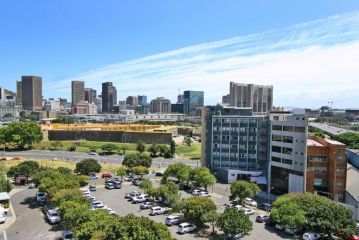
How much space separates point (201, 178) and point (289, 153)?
15.6 m

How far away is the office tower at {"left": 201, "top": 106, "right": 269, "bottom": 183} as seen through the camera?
67312mm

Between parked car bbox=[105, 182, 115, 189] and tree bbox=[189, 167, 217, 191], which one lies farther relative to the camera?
parked car bbox=[105, 182, 115, 189]

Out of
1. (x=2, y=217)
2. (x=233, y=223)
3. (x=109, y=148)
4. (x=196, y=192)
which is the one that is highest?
(x=233, y=223)

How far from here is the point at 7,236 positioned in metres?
37.9

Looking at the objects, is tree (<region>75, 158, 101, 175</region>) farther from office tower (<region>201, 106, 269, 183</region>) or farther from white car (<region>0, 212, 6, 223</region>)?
white car (<region>0, 212, 6, 223</region>)

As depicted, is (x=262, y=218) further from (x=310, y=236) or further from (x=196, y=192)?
(x=196, y=192)

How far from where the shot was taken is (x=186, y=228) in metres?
39.0

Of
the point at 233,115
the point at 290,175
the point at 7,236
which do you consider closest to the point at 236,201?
the point at 290,175

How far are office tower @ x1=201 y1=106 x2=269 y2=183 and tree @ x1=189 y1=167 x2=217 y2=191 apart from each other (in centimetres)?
998

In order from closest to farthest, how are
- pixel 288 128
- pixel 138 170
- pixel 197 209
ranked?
pixel 197 209 < pixel 288 128 < pixel 138 170

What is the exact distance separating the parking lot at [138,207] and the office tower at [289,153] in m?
10.4

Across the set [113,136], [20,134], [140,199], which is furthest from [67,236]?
[113,136]

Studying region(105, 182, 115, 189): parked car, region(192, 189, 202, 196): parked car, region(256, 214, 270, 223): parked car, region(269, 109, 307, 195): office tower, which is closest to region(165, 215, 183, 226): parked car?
region(256, 214, 270, 223): parked car

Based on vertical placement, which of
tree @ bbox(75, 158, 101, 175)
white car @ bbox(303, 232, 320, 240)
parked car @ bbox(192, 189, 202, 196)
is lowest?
parked car @ bbox(192, 189, 202, 196)
